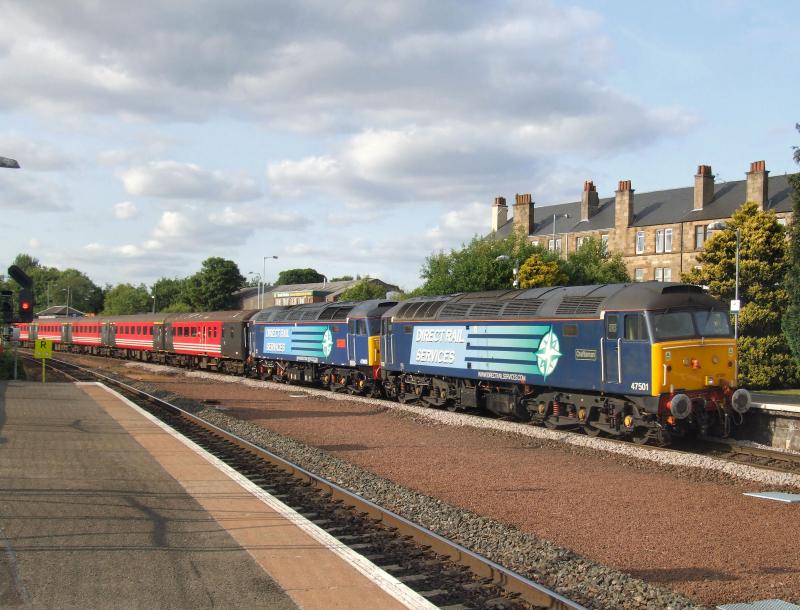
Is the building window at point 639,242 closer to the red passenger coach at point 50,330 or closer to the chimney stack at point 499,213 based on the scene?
the chimney stack at point 499,213

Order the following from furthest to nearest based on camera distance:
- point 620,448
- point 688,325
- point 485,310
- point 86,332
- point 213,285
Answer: point 213,285 → point 86,332 → point 485,310 → point 688,325 → point 620,448

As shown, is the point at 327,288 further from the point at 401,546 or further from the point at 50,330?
the point at 401,546

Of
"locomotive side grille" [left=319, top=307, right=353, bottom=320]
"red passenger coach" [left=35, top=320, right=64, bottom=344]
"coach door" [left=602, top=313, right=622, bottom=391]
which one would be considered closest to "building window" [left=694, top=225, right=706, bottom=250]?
"locomotive side grille" [left=319, top=307, right=353, bottom=320]

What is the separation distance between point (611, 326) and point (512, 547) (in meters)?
10.1

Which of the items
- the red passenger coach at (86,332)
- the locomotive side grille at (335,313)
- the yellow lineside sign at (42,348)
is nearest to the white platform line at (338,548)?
the locomotive side grille at (335,313)

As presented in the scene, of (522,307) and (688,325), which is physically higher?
(522,307)

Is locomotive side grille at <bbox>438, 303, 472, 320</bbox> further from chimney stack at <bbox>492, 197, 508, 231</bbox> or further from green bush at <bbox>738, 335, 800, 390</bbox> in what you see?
chimney stack at <bbox>492, 197, 508, 231</bbox>

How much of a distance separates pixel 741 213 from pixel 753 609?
129 ft

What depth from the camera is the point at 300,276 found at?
170 meters

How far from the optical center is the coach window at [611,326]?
59.9ft

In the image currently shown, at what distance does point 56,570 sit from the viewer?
7754mm

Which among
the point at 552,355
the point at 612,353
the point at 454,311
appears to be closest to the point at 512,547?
the point at 612,353

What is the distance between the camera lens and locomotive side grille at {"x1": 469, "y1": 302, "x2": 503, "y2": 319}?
23000 millimetres

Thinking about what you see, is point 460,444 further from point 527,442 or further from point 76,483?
point 76,483
